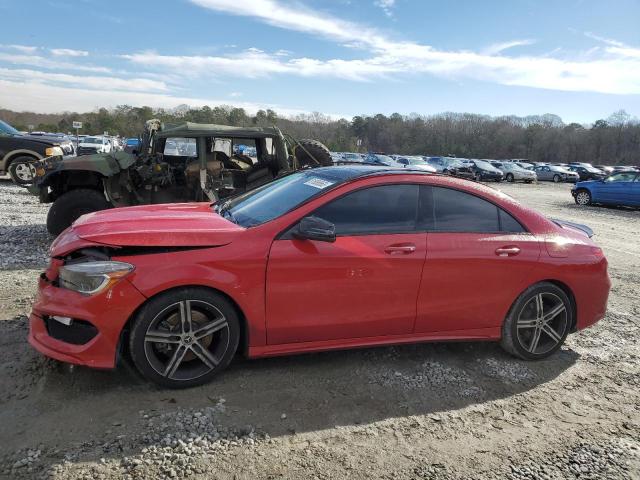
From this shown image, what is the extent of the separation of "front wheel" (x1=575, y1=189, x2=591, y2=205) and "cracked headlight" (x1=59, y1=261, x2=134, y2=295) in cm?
2084

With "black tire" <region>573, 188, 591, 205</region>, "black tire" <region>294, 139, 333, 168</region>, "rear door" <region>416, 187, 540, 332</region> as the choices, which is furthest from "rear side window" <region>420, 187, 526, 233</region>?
"black tire" <region>573, 188, 591, 205</region>

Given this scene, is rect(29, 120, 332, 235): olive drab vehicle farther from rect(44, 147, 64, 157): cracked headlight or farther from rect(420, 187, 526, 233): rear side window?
rect(44, 147, 64, 157): cracked headlight

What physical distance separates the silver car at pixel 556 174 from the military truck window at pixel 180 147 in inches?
1541

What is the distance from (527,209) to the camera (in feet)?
13.9

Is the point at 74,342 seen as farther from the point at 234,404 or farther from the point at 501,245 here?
the point at 501,245

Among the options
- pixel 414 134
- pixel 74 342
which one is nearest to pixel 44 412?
pixel 74 342

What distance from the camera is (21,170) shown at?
1398 cm

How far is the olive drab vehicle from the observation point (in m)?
7.40

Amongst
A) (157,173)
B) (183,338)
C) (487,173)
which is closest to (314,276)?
(183,338)

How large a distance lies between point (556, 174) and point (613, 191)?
2286cm

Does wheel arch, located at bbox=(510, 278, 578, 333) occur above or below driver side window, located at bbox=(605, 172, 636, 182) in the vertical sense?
below

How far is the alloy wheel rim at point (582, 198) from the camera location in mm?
20047

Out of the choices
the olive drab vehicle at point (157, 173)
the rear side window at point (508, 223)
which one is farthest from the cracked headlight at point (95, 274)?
the olive drab vehicle at point (157, 173)

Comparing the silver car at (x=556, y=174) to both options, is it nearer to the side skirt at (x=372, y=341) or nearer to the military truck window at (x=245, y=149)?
the military truck window at (x=245, y=149)
